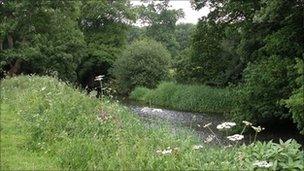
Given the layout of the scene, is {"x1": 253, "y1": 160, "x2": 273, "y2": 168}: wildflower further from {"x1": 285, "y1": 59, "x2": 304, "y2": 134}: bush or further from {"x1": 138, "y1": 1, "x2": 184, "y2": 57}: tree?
{"x1": 138, "y1": 1, "x2": 184, "y2": 57}: tree

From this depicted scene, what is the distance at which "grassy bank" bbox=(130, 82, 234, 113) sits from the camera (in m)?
30.2

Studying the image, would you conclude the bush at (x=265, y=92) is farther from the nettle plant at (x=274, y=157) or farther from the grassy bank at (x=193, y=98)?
the nettle plant at (x=274, y=157)

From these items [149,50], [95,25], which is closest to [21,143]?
[149,50]

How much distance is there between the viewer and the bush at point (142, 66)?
48219 mm

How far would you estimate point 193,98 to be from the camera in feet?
106

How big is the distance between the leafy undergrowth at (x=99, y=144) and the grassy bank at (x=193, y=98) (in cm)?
1499

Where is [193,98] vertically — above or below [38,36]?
below

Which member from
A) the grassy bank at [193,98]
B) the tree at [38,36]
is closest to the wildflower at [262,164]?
the grassy bank at [193,98]

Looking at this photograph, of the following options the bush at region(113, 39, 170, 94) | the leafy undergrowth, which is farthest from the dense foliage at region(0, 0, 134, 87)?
the leafy undergrowth

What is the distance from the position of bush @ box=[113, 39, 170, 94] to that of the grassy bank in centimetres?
892

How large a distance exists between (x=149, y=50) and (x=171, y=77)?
337 cm

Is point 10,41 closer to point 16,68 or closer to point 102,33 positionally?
point 16,68

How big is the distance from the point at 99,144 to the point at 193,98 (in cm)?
2284

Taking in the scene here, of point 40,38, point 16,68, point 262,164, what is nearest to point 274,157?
point 262,164
